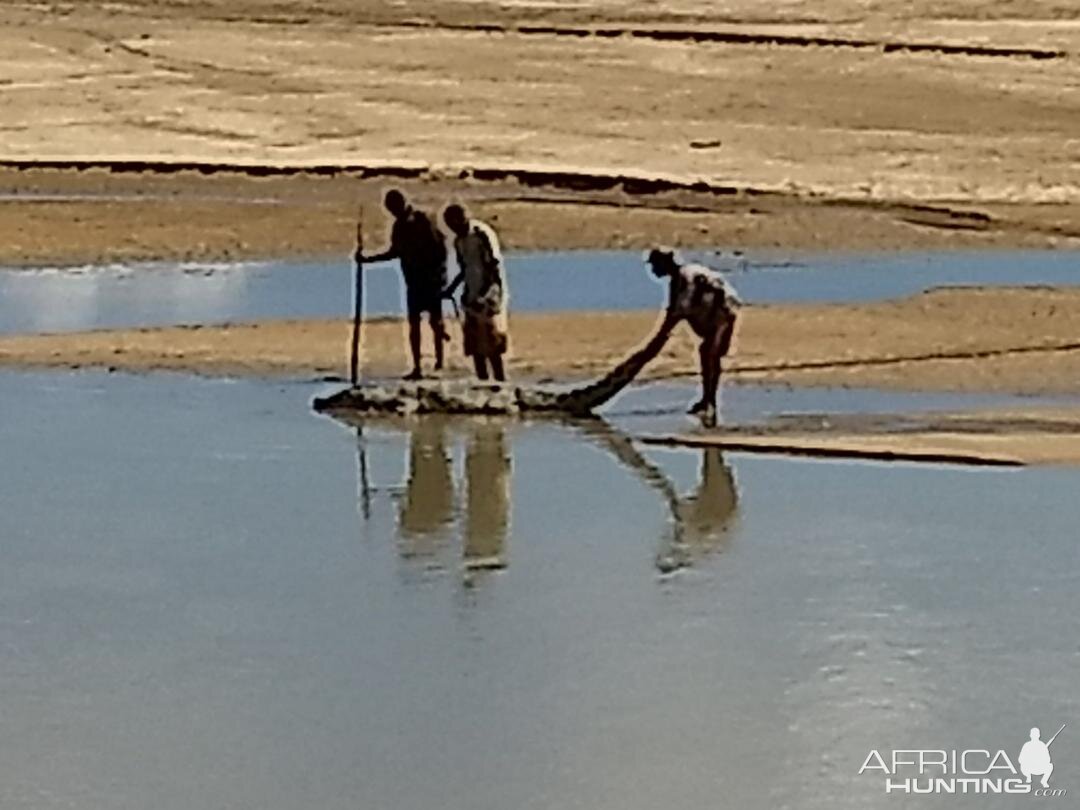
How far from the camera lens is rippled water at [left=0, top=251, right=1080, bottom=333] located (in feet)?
58.2

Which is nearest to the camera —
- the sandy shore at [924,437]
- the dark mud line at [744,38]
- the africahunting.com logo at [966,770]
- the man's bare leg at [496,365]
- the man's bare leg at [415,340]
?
the africahunting.com logo at [966,770]

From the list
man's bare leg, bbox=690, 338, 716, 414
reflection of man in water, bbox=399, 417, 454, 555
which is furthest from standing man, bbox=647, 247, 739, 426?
reflection of man in water, bbox=399, 417, 454, 555

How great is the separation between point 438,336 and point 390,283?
4.51 metres

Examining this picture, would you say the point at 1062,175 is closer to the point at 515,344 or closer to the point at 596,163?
the point at 596,163

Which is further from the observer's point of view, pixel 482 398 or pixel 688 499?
pixel 482 398

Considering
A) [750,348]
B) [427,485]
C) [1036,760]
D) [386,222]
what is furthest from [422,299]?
[1036,760]

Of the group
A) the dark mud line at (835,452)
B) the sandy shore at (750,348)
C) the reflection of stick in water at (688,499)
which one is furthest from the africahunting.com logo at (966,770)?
the sandy shore at (750,348)

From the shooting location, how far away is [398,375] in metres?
15.0

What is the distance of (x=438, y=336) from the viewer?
569 inches

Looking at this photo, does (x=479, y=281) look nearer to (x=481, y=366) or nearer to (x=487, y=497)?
(x=481, y=366)

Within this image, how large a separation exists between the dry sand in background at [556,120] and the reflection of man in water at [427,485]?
7.92m

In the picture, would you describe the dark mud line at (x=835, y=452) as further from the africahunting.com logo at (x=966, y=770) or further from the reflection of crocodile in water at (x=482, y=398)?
the africahunting.com logo at (x=966, y=770)

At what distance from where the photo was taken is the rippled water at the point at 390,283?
58.2 feet

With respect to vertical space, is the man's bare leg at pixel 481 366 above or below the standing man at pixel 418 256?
below
